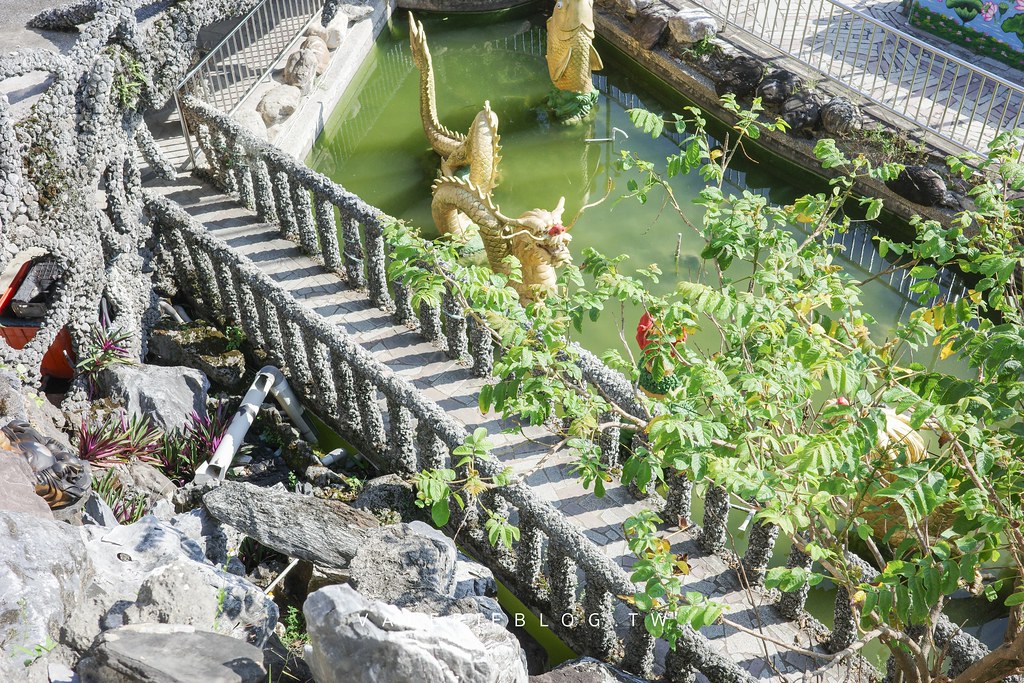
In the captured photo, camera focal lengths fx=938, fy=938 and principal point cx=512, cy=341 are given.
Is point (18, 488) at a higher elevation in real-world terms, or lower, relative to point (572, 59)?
lower

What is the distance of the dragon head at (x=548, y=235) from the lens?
9984 millimetres

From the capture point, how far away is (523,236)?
33.0 feet

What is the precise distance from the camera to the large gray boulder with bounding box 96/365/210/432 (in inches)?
374

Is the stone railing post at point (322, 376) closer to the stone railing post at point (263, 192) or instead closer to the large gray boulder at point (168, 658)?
the stone railing post at point (263, 192)

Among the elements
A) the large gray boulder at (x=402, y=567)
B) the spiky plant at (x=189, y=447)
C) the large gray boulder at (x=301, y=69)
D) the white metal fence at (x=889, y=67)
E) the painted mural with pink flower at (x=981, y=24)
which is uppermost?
the painted mural with pink flower at (x=981, y=24)

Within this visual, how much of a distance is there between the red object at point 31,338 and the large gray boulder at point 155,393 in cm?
62

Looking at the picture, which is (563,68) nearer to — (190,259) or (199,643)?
(190,259)

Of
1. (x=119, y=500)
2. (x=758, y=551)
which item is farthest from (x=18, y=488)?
(x=758, y=551)

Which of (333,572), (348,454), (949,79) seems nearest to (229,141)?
(348,454)

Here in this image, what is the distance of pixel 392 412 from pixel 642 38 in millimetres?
10120

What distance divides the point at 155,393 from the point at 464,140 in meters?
5.36

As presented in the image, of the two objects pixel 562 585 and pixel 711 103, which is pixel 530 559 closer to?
pixel 562 585

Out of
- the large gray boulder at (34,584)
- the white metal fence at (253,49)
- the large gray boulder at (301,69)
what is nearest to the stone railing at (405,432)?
the large gray boulder at (34,584)

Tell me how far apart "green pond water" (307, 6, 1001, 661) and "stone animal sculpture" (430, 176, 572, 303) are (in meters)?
1.31
